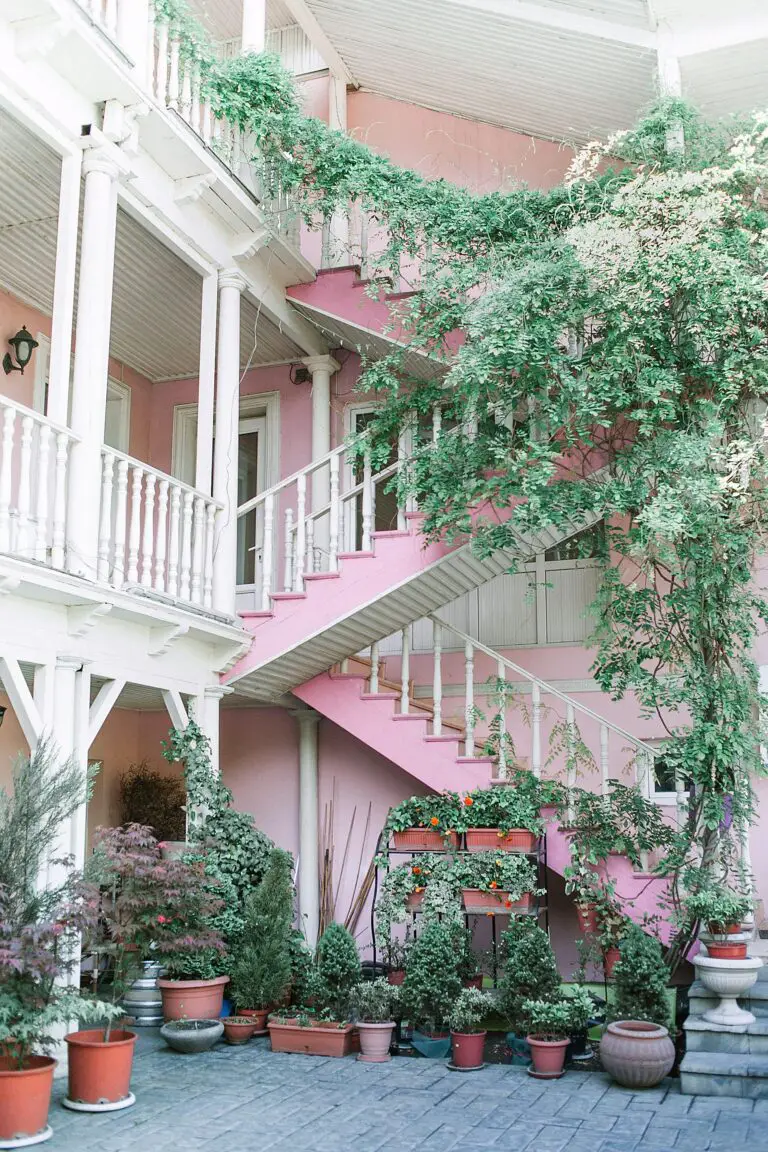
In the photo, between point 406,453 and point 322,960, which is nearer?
point 322,960

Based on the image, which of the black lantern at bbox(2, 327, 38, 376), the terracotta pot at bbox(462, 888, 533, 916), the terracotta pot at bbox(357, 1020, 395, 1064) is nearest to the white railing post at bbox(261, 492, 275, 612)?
the black lantern at bbox(2, 327, 38, 376)

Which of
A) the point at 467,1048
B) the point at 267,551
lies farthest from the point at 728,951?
the point at 267,551

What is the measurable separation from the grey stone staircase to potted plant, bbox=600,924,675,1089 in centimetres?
15

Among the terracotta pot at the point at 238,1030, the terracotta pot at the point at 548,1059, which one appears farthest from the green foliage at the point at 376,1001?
the terracotta pot at the point at 548,1059

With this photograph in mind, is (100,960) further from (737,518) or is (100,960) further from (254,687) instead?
(737,518)

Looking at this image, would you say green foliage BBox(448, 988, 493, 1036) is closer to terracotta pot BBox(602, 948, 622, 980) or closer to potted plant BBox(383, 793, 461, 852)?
terracotta pot BBox(602, 948, 622, 980)

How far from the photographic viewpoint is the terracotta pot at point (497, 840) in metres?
7.91

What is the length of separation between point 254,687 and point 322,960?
8.07ft

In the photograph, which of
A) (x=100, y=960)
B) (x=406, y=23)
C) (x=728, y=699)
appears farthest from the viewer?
(x=406, y=23)

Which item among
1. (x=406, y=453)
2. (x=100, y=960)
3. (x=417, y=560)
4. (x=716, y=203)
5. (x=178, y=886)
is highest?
(x=716, y=203)

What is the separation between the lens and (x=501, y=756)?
853 cm

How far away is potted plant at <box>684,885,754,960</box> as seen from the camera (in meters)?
6.81

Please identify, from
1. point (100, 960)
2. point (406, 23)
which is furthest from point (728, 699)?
point (406, 23)

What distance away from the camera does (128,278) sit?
377 inches
